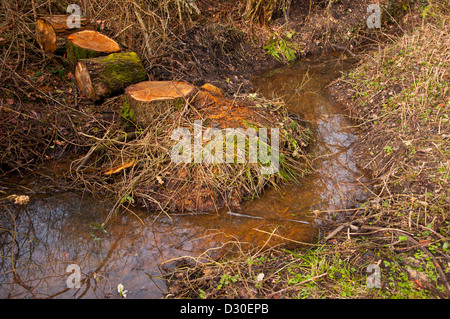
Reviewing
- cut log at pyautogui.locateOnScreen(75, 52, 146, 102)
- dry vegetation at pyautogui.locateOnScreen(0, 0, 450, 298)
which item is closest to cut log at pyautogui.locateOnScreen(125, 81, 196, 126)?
dry vegetation at pyautogui.locateOnScreen(0, 0, 450, 298)

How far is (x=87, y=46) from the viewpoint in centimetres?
490

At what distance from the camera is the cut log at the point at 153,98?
13.9ft

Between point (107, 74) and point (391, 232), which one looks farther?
point (107, 74)

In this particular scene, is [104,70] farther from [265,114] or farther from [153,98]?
[265,114]

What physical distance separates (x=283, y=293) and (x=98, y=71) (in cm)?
385

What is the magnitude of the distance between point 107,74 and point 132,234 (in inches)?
96.1

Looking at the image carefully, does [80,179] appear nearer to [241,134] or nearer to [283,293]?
[241,134]

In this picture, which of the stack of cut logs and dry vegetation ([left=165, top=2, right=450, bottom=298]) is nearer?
dry vegetation ([left=165, top=2, right=450, bottom=298])

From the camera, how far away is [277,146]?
438cm

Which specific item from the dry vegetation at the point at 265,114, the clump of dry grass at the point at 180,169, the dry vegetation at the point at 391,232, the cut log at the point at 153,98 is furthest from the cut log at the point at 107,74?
the dry vegetation at the point at 391,232

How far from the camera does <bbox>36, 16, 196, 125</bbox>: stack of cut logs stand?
14.1 ft

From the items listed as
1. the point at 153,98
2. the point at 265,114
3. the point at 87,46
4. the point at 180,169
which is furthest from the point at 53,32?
the point at 265,114

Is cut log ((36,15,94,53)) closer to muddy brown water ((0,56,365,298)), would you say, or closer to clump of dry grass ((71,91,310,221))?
clump of dry grass ((71,91,310,221))
